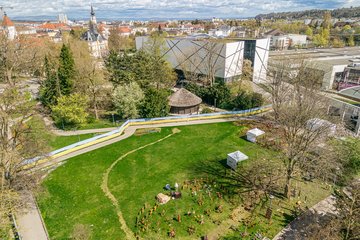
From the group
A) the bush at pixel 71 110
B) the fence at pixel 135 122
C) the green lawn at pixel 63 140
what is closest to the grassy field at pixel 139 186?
the fence at pixel 135 122

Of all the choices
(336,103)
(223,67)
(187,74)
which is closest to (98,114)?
(187,74)

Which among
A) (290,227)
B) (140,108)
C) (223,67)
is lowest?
(290,227)

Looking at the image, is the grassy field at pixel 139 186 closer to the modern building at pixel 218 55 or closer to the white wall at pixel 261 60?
the modern building at pixel 218 55

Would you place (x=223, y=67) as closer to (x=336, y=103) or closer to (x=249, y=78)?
(x=249, y=78)

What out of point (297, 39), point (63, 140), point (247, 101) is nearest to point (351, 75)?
point (247, 101)

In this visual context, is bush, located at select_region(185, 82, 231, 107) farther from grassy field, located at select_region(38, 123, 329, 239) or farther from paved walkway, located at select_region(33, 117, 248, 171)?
grassy field, located at select_region(38, 123, 329, 239)

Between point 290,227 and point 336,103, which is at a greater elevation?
point 336,103
